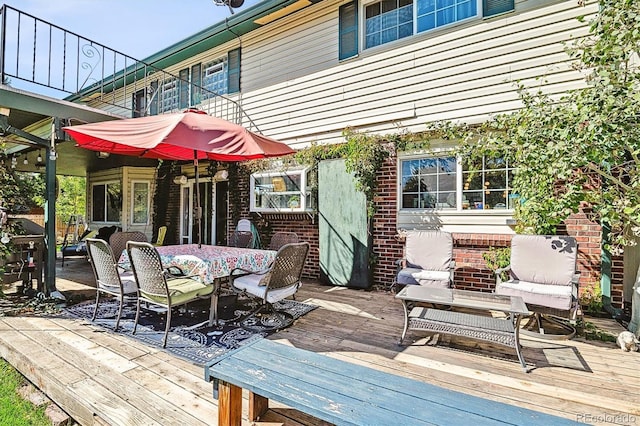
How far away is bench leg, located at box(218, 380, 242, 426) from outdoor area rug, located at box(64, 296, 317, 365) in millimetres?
1067

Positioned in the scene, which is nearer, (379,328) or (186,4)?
(379,328)

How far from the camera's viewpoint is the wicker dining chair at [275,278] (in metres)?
3.57

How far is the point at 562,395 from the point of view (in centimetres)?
243

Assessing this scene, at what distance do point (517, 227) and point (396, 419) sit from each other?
14.0 ft

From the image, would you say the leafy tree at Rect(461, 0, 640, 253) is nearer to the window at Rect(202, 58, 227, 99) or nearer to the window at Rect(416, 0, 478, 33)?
the window at Rect(416, 0, 478, 33)

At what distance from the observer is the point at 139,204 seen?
34.0 ft

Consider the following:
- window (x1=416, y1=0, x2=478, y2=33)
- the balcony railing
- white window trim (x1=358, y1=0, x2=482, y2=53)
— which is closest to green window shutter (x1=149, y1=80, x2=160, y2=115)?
the balcony railing

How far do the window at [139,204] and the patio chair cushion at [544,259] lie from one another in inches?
392

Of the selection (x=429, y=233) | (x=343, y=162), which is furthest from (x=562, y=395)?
(x=343, y=162)

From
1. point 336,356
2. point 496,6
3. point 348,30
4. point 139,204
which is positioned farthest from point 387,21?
point 139,204

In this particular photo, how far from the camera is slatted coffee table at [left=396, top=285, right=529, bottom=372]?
9.84 ft

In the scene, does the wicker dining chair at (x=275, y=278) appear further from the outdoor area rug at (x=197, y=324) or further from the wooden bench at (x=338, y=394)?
the wooden bench at (x=338, y=394)

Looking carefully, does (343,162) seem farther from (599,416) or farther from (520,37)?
(599,416)

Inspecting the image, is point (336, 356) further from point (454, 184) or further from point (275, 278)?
point (454, 184)
